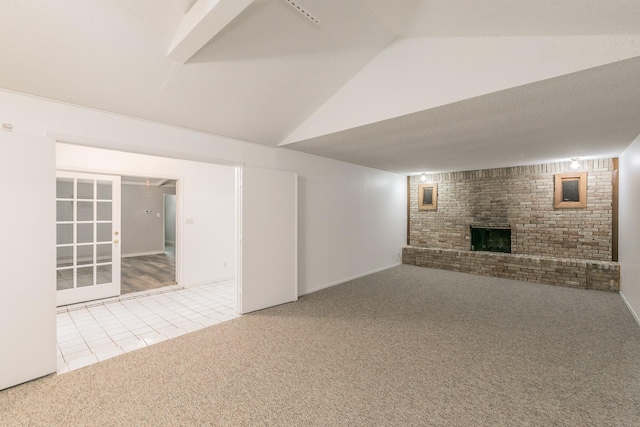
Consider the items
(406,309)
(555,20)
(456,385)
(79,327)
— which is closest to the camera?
(555,20)

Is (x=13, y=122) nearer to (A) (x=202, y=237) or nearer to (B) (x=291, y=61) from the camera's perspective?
(B) (x=291, y=61)

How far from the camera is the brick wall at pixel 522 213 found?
16.5 ft

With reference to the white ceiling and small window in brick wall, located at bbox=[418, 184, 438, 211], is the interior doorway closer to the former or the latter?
the white ceiling

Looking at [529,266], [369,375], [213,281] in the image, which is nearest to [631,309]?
[529,266]

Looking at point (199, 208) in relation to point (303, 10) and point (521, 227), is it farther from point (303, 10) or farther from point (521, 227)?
point (521, 227)

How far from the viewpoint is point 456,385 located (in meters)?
2.18

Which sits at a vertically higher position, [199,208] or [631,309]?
[199,208]

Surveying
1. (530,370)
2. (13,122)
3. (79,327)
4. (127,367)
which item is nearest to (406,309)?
(530,370)

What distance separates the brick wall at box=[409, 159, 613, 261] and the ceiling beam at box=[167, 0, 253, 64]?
6.22 metres

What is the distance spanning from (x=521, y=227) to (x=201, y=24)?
6.59m

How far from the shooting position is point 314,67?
110 inches

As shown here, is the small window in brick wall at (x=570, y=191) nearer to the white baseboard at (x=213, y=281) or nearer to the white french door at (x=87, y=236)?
the white baseboard at (x=213, y=281)

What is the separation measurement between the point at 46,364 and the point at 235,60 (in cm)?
306

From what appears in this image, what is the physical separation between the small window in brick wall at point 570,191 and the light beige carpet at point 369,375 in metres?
2.21
